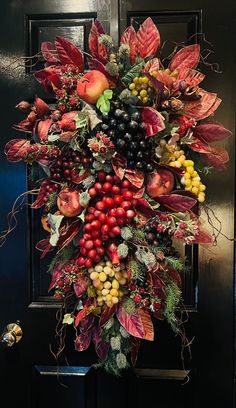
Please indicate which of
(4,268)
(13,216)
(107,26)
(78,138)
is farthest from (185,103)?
(4,268)

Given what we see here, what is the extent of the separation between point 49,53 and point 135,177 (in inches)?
15.6

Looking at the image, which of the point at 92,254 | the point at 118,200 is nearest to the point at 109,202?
the point at 118,200

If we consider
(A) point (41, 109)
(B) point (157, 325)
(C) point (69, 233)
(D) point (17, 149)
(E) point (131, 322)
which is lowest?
(B) point (157, 325)

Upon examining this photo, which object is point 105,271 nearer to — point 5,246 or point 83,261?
point 83,261

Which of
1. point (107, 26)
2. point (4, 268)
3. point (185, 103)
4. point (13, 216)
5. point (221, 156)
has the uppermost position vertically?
point (107, 26)

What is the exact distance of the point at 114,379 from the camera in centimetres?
Answer: 128

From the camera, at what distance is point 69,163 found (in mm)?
1001

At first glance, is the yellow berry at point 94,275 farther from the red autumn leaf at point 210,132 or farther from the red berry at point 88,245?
the red autumn leaf at point 210,132

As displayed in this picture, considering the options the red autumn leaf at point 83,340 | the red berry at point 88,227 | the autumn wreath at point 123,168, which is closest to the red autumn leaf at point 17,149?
the autumn wreath at point 123,168

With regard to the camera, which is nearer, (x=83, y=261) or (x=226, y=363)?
(x=83, y=261)

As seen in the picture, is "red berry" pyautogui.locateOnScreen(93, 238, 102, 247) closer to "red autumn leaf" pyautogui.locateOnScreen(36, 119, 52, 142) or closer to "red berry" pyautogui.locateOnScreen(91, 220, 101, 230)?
"red berry" pyautogui.locateOnScreen(91, 220, 101, 230)

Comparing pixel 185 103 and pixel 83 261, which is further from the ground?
pixel 185 103

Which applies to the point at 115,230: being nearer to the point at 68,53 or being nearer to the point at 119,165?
the point at 119,165

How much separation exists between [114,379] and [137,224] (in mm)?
586
